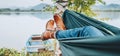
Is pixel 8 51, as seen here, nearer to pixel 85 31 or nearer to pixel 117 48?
pixel 85 31

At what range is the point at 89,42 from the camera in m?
1.89

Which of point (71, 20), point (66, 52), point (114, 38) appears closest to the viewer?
point (114, 38)

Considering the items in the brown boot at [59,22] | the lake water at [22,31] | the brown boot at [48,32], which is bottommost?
the lake water at [22,31]

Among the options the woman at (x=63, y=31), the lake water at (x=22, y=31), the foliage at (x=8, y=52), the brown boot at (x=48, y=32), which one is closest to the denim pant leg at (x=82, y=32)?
the woman at (x=63, y=31)

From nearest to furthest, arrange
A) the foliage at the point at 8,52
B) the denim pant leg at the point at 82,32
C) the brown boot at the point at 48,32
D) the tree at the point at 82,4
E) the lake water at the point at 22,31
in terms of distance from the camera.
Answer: the denim pant leg at the point at 82,32 < the brown boot at the point at 48,32 < the tree at the point at 82,4 < the foliage at the point at 8,52 < the lake water at the point at 22,31

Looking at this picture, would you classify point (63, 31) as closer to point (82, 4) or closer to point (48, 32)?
point (48, 32)

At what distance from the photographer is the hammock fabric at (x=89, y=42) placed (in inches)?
64.7

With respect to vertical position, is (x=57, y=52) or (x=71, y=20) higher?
(x=71, y=20)

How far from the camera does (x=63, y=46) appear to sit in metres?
2.61

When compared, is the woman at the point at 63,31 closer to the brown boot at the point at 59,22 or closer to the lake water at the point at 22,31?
the brown boot at the point at 59,22

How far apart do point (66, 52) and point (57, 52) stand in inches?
48.8

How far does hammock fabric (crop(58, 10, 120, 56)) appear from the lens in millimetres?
1645

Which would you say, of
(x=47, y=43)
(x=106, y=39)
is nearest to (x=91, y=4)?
(x=47, y=43)

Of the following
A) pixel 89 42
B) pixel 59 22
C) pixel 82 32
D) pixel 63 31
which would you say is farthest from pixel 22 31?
pixel 89 42
